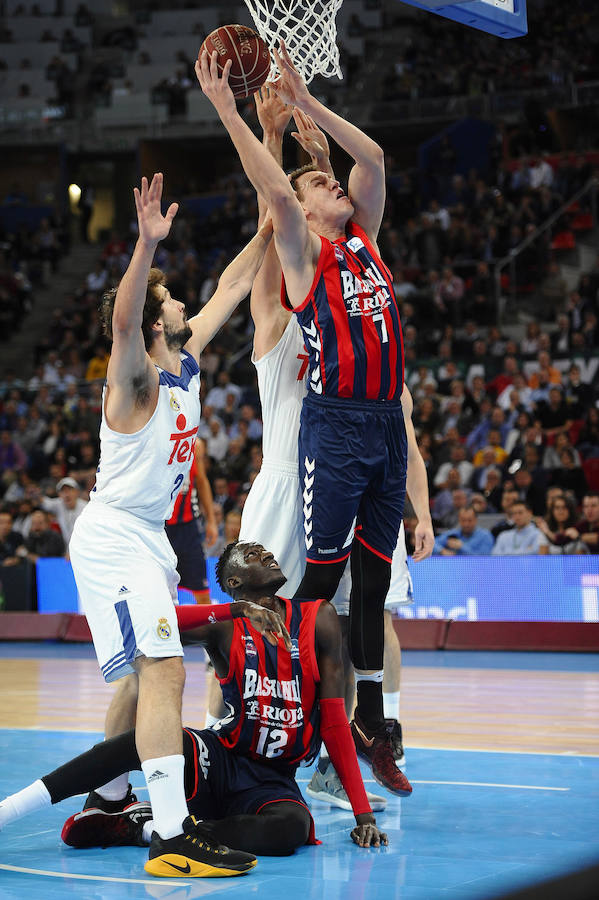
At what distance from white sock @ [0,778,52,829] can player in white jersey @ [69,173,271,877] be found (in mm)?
296

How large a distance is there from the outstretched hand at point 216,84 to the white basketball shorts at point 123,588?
5.87 ft

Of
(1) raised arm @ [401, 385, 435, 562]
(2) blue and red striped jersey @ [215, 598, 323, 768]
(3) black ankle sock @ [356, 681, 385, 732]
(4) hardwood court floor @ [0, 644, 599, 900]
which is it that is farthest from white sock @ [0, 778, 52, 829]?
(1) raised arm @ [401, 385, 435, 562]

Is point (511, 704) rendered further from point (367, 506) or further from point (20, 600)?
point (20, 600)

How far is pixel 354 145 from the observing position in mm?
4973

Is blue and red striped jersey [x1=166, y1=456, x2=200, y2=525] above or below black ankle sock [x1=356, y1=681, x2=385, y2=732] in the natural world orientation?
above

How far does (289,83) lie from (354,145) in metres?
0.40

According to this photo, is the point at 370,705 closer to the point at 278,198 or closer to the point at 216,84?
the point at 278,198

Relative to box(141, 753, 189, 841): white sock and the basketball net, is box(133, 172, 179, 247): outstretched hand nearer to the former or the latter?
the basketball net

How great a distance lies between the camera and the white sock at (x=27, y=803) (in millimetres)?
4156

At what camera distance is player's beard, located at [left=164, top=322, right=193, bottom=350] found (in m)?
4.61

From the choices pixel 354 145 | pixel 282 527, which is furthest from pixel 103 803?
pixel 354 145

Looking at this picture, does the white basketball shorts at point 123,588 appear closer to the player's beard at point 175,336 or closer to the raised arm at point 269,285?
the player's beard at point 175,336

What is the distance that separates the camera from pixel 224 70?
4871mm

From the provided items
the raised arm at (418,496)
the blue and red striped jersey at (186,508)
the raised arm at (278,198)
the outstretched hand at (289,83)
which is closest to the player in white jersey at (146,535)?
the raised arm at (278,198)
